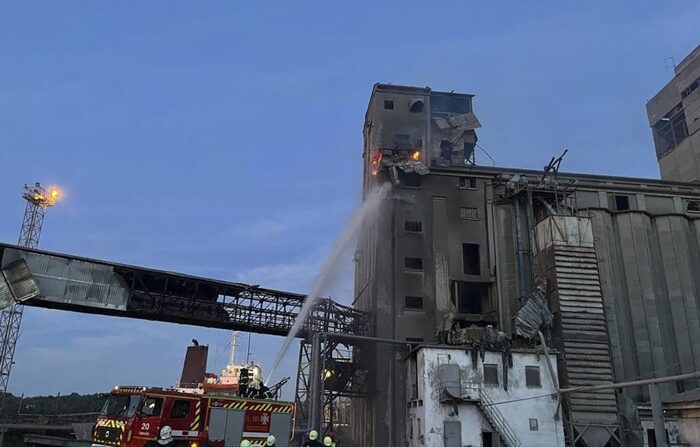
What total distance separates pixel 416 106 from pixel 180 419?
34857 mm

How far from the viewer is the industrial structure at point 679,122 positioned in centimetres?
5616

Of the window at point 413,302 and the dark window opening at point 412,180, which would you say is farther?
the dark window opening at point 412,180

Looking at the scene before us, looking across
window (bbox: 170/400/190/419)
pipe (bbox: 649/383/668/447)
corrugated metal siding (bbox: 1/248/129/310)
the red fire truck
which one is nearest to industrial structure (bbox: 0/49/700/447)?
corrugated metal siding (bbox: 1/248/129/310)

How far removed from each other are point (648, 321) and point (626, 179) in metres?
12.4

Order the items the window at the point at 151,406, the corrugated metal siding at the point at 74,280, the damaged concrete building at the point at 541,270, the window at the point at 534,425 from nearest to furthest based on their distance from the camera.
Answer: the window at the point at 151,406, the corrugated metal siding at the point at 74,280, the window at the point at 534,425, the damaged concrete building at the point at 541,270

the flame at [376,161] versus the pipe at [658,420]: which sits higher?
the flame at [376,161]

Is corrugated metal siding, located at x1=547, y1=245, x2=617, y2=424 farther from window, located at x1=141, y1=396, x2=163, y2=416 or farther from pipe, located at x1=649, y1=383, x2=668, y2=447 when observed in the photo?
window, located at x1=141, y1=396, x2=163, y2=416

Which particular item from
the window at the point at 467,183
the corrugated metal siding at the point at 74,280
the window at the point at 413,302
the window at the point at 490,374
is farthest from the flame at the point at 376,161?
the corrugated metal siding at the point at 74,280

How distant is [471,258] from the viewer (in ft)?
132

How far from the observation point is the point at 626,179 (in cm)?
4338

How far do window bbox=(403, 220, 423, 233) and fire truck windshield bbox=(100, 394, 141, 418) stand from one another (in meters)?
25.4

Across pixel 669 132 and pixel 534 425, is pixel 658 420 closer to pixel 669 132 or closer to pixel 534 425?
pixel 534 425

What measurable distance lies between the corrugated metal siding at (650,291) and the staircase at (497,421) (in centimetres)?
1015

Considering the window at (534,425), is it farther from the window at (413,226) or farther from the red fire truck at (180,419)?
the red fire truck at (180,419)
